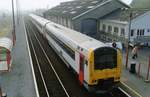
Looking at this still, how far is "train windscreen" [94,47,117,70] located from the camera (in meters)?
16.1

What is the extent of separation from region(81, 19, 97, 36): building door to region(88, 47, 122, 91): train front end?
27221 millimetres

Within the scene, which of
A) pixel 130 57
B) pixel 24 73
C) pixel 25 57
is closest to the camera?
pixel 24 73

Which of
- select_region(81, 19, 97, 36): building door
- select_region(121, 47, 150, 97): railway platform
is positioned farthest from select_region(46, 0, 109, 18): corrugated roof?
select_region(121, 47, 150, 97): railway platform

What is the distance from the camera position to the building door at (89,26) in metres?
43.3

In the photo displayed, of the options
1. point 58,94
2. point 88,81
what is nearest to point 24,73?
point 58,94

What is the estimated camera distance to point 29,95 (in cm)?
1747

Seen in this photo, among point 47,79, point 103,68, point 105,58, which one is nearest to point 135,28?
point 47,79

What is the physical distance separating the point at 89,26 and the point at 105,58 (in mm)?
27926

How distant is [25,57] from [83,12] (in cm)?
1676

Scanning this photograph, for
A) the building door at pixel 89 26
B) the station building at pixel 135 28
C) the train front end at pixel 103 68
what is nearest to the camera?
the train front end at pixel 103 68

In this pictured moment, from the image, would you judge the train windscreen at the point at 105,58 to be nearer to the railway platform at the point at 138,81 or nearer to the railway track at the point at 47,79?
the railway platform at the point at 138,81

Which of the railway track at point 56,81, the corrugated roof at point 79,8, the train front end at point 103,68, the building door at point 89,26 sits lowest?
the railway track at point 56,81

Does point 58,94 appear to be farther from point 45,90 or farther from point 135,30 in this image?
point 135,30

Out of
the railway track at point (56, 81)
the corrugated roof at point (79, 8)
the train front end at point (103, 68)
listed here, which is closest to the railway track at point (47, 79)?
the railway track at point (56, 81)
